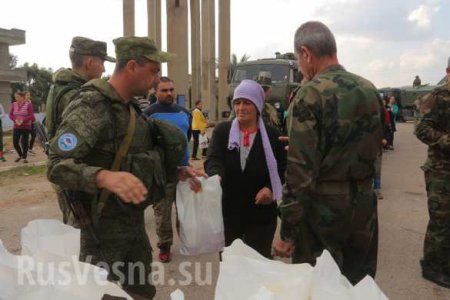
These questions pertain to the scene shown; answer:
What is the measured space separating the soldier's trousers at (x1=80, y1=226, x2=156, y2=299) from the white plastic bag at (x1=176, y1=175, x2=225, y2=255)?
2.06 feet

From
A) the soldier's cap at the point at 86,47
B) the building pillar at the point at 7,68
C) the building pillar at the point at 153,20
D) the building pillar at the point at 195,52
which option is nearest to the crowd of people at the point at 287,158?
the soldier's cap at the point at 86,47

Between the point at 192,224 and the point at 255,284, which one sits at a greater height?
the point at 255,284

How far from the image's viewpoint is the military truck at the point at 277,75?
1376cm

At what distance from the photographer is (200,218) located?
3223 millimetres

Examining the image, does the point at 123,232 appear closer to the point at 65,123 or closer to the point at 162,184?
the point at 162,184

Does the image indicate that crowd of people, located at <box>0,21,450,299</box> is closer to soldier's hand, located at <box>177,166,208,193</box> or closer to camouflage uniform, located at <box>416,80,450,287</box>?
soldier's hand, located at <box>177,166,208,193</box>

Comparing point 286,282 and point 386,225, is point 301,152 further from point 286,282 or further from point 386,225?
point 386,225

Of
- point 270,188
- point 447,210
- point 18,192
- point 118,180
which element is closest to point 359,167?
point 270,188

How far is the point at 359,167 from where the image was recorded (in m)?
2.37

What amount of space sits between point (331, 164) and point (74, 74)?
2.06 metres

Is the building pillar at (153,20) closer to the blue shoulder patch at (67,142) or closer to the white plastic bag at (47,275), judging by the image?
the blue shoulder patch at (67,142)

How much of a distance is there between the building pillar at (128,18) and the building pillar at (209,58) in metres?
7.43

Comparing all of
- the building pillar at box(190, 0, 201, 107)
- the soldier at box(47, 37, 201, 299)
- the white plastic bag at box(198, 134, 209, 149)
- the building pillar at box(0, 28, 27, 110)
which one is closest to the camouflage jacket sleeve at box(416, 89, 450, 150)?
the soldier at box(47, 37, 201, 299)

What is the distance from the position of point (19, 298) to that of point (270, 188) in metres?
2.22
